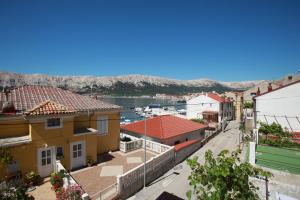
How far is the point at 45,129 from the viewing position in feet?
48.3

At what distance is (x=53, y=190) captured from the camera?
518 inches

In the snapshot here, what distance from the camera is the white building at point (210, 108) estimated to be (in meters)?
51.4

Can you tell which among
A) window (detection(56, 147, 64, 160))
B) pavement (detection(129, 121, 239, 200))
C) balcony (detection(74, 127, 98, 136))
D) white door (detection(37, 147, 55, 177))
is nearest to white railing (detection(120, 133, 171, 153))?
pavement (detection(129, 121, 239, 200))

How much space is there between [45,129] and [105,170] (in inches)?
241

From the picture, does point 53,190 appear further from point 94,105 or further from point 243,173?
point 243,173

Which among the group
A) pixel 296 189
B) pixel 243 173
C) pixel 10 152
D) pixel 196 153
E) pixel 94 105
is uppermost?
pixel 94 105

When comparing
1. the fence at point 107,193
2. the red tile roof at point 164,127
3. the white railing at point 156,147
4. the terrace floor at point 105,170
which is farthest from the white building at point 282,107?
the fence at point 107,193

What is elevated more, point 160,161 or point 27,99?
point 27,99

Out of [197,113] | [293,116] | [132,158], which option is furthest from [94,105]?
[197,113]

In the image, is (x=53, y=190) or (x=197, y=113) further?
(x=197, y=113)

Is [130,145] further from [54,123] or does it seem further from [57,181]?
[57,181]

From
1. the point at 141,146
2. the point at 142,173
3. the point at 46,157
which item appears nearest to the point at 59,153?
the point at 46,157

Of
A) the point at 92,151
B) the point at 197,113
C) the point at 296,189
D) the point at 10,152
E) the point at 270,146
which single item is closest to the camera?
the point at 296,189

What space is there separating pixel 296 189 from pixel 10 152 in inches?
720
